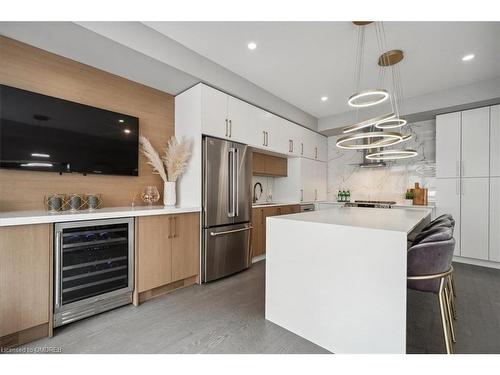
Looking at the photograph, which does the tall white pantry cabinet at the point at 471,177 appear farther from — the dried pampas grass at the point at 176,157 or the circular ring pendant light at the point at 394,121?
the dried pampas grass at the point at 176,157

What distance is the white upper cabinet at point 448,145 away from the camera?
3.62 meters

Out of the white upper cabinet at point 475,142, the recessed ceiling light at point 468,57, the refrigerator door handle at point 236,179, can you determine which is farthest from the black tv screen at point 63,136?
the white upper cabinet at point 475,142

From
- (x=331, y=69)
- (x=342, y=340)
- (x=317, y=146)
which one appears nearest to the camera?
(x=342, y=340)

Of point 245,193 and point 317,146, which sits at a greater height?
point 317,146

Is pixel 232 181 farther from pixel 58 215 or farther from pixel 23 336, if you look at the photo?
pixel 23 336

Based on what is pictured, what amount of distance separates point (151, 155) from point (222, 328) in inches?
77.9

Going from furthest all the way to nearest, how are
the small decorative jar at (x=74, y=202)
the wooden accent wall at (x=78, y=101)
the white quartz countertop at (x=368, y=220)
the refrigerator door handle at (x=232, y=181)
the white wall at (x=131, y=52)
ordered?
the refrigerator door handle at (x=232, y=181), the small decorative jar at (x=74, y=202), the wooden accent wall at (x=78, y=101), the white wall at (x=131, y=52), the white quartz countertop at (x=368, y=220)

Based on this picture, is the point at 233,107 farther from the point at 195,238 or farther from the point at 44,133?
the point at 44,133

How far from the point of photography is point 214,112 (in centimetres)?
287

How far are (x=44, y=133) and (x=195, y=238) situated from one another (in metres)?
1.77

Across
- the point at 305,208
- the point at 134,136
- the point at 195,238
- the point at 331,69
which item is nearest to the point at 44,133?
the point at 134,136

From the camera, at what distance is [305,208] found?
458cm

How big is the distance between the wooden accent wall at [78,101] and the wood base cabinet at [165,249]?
2.22 ft
